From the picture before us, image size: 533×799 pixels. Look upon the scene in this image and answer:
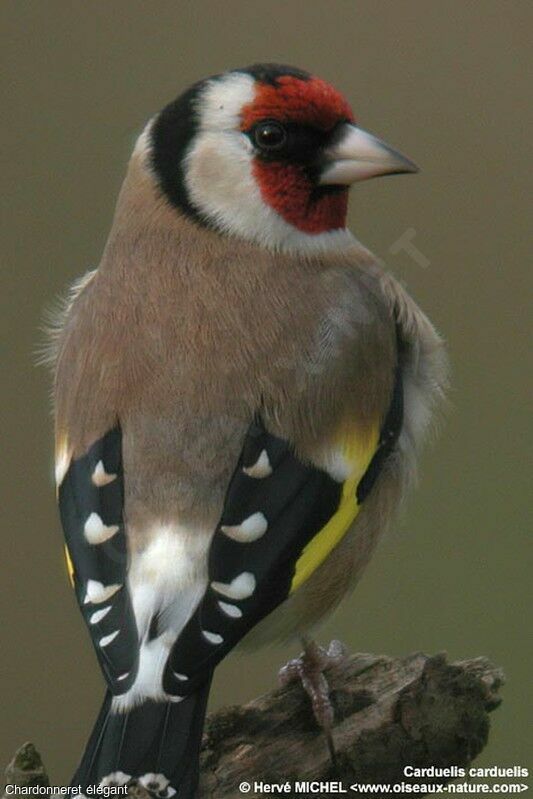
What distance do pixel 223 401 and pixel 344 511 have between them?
32 cm

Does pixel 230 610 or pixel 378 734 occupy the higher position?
pixel 230 610

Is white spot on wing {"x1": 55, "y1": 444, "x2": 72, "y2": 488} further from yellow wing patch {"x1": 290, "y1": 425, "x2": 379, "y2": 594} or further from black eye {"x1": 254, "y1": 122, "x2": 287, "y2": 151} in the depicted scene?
black eye {"x1": 254, "y1": 122, "x2": 287, "y2": 151}

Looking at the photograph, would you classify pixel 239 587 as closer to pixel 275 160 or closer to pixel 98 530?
pixel 98 530

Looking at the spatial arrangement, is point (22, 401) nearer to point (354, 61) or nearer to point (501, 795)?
point (354, 61)

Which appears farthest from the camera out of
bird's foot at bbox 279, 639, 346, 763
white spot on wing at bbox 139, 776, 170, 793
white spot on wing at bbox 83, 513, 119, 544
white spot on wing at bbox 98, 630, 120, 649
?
bird's foot at bbox 279, 639, 346, 763

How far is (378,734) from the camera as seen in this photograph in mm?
3430

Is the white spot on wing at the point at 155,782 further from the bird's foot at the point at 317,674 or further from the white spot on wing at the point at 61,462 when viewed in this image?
the white spot on wing at the point at 61,462

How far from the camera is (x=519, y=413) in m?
5.60

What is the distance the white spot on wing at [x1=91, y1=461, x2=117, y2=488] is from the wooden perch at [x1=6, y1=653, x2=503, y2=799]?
1.56 feet

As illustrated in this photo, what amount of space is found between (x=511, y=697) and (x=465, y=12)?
2711 mm

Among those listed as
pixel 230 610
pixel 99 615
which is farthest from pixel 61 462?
pixel 230 610

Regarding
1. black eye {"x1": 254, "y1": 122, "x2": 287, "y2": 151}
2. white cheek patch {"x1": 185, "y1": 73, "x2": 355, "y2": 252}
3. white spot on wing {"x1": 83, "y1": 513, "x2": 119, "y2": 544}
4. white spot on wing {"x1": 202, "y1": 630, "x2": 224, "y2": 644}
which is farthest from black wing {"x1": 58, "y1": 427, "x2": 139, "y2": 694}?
black eye {"x1": 254, "y1": 122, "x2": 287, "y2": 151}

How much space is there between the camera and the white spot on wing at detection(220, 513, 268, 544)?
3.26 meters

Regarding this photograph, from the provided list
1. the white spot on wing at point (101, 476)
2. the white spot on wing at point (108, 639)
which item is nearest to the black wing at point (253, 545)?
the white spot on wing at point (108, 639)
